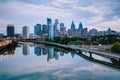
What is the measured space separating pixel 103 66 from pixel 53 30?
164824 mm

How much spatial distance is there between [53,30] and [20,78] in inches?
6765

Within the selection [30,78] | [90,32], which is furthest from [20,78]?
[90,32]

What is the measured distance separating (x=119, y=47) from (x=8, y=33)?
163m

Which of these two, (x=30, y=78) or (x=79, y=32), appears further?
(x=79, y=32)

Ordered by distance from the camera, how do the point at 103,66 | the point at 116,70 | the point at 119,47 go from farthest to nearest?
1. the point at 119,47
2. the point at 103,66
3. the point at 116,70

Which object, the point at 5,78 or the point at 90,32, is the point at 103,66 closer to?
the point at 5,78

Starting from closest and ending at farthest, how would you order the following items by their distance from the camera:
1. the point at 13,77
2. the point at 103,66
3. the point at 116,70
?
the point at 13,77, the point at 116,70, the point at 103,66

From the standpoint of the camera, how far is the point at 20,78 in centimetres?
2323

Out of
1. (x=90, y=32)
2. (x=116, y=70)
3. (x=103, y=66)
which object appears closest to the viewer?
(x=116, y=70)

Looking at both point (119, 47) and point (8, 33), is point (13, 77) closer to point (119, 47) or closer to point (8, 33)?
point (119, 47)

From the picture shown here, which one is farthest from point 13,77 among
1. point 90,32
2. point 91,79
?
point 90,32

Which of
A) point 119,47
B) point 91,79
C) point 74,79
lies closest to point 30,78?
point 74,79

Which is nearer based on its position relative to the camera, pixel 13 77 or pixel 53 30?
pixel 13 77

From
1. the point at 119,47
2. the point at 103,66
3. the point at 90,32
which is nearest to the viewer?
the point at 103,66
